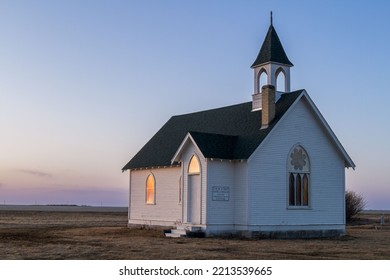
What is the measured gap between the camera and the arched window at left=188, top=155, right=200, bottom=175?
3145 cm

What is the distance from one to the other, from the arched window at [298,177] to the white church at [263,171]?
0.17ft

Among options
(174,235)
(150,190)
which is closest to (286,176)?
(174,235)

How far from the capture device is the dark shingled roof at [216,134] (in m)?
31.3

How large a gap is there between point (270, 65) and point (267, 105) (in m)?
2.86

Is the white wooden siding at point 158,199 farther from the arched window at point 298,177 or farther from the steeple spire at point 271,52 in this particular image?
the steeple spire at point 271,52

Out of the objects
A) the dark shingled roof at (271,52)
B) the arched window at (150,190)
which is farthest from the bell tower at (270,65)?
the arched window at (150,190)

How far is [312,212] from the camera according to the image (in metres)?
33.2

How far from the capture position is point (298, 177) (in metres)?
32.8

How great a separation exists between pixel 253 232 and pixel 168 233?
449 cm

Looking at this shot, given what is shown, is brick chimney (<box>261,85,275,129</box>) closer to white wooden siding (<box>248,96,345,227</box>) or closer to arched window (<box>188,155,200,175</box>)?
white wooden siding (<box>248,96,345,227</box>)

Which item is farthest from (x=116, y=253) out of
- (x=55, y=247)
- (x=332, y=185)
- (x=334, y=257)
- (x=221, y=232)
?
(x=332, y=185)

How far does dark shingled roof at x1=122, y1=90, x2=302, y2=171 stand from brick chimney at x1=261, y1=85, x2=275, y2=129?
29 cm

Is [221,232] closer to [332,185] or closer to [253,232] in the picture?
[253,232]

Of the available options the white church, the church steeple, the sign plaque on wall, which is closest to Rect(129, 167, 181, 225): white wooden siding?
the white church
